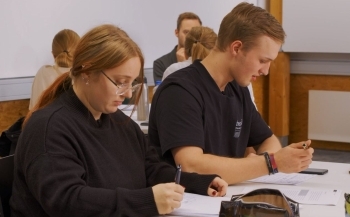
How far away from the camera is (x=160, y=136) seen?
2357 mm

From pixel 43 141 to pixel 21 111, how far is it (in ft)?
11.2

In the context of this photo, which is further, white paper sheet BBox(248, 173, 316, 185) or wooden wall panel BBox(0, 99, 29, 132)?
wooden wall panel BBox(0, 99, 29, 132)

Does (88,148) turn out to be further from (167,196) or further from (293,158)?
(293,158)

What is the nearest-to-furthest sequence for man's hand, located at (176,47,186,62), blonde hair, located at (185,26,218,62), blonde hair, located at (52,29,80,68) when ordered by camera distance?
blonde hair, located at (185,26,218,62) → blonde hair, located at (52,29,80,68) → man's hand, located at (176,47,186,62)

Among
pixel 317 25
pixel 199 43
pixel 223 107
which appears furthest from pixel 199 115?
pixel 317 25

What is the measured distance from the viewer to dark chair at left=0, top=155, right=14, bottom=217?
190 centimetres

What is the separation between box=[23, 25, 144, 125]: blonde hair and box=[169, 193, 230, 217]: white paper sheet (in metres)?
0.49

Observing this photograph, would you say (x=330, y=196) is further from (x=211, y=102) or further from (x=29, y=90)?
(x=29, y=90)

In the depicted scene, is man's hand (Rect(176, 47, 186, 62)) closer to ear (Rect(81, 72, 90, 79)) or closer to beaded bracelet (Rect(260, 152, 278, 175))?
beaded bracelet (Rect(260, 152, 278, 175))

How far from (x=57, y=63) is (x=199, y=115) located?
2.37 m

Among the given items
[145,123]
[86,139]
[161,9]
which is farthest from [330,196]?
[161,9]

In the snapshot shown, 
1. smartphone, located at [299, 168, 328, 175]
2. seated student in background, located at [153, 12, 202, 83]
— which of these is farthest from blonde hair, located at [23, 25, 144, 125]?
seated student in background, located at [153, 12, 202, 83]

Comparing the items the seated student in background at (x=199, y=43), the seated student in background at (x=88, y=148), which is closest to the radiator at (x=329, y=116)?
the seated student in background at (x=199, y=43)

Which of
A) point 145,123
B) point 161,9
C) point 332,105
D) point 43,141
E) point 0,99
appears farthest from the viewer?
point 332,105
